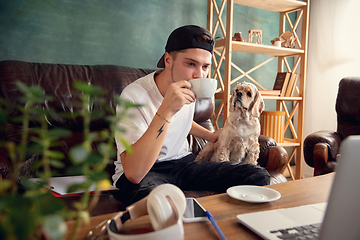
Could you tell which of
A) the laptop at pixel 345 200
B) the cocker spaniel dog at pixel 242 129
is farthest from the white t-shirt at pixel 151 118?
the laptop at pixel 345 200

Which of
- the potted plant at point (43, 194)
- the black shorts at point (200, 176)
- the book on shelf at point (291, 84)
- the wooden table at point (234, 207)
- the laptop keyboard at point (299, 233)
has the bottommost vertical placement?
the black shorts at point (200, 176)

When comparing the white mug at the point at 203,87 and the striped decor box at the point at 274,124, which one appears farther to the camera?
the striped decor box at the point at 274,124

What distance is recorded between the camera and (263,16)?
346 cm

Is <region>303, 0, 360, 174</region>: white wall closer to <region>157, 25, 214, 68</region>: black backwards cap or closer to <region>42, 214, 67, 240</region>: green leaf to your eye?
<region>157, 25, 214, 68</region>: black backwards cap

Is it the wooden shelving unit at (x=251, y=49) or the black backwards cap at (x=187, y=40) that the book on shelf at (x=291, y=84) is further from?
the black backwards cap at (x=187, y=40)

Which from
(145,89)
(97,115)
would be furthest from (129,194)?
(97,115)

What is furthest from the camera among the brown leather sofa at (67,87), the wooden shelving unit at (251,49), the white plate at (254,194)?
the wooden shelving unit at (251,49)

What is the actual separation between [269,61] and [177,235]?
11.6 ft

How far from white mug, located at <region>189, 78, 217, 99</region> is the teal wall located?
1812 millimetres

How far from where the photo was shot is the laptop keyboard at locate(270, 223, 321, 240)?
1.88 ft

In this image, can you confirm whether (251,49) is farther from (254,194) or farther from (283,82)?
(254,194)

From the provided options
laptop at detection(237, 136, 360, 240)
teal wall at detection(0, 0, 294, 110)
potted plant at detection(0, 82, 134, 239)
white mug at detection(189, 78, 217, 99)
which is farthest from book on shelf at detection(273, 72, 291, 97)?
potted plant at detection(0, 82, 134, 239)

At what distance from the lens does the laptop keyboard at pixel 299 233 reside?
1.88ft

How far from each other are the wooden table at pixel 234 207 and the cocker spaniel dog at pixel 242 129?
850 mm
